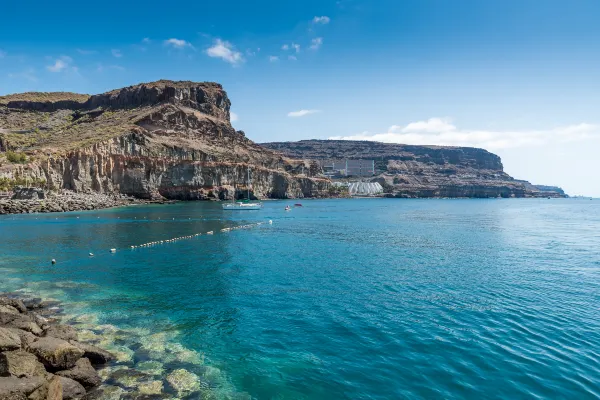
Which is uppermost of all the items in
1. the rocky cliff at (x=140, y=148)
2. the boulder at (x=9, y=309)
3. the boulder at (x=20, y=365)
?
the rocky cliff at (x=140, y=148)

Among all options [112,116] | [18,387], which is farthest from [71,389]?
[112,116]

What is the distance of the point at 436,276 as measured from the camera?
3303cm

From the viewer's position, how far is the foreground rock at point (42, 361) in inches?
455

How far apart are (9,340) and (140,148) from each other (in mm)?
132911

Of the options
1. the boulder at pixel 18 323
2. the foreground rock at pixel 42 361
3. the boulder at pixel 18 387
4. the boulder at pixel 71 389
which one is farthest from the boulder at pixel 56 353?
the boulder at pixel 18 387

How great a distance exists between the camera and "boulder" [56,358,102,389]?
14.4 meters

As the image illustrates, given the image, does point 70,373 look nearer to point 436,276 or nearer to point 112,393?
point 112,393

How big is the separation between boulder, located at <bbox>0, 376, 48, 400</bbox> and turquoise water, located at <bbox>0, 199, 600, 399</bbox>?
520 centimetres

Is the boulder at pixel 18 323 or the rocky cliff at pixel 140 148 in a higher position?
the rocky cliff at pixel 140 148

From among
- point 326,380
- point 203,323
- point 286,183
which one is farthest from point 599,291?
point 286,183

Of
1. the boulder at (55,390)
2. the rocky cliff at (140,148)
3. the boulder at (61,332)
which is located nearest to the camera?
the boulder at (55,390)

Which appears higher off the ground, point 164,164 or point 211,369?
point 164,164

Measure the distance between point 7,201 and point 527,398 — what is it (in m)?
112

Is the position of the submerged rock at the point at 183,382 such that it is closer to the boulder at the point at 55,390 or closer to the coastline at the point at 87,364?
the coastline at the point at 87,364
